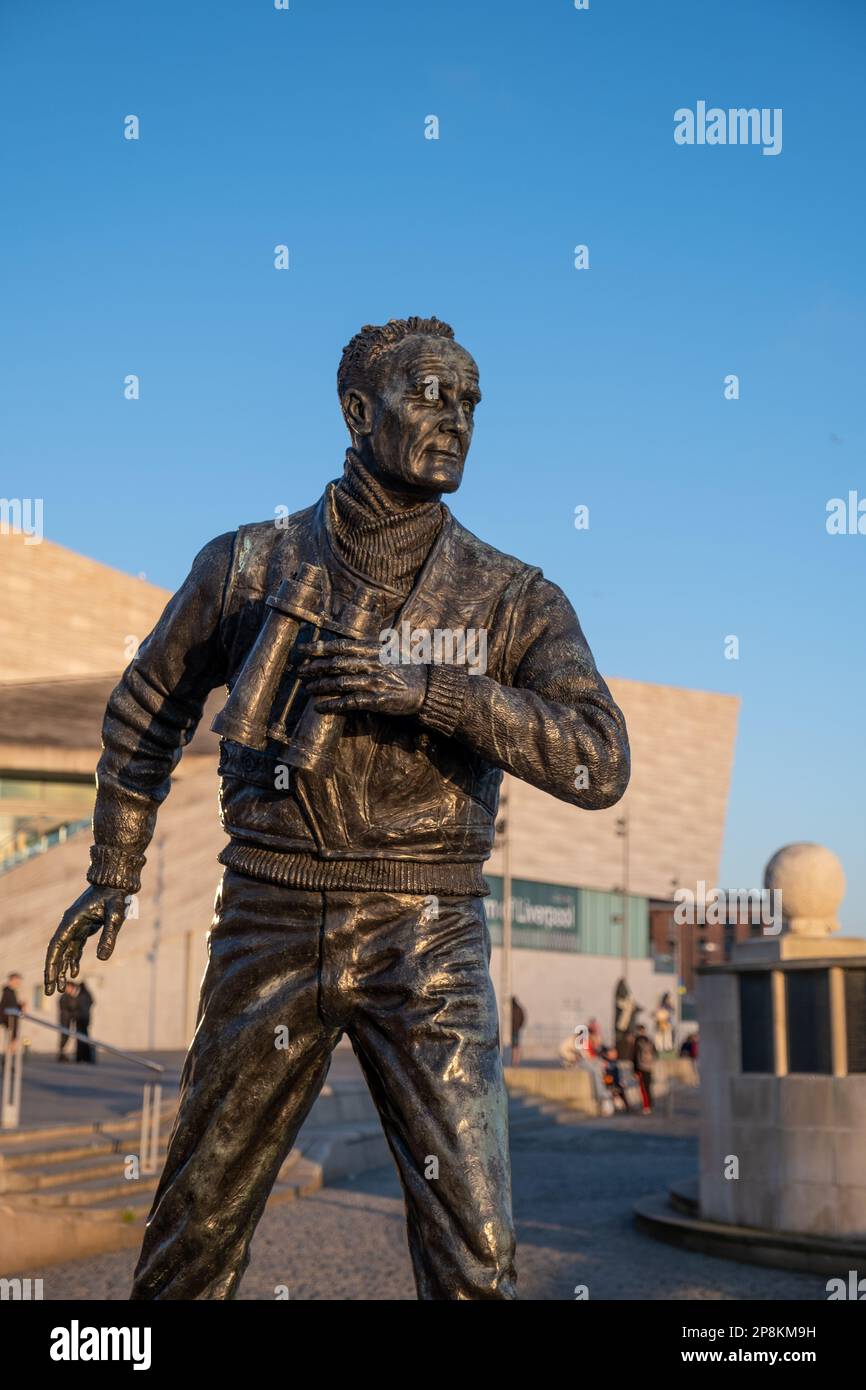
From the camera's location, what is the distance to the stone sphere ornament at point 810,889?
1166 cm

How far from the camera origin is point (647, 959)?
62.0 metres

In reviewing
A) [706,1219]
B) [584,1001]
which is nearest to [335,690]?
[706,1219]

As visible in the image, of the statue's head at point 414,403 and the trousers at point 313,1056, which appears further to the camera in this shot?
the statue's head at point 414,403

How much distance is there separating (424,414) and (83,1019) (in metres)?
23.8

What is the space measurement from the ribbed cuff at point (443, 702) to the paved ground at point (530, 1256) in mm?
4939

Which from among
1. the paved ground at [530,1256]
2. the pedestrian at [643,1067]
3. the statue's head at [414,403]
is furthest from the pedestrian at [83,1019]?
the statue's head at [414,403]

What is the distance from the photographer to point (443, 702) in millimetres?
3135

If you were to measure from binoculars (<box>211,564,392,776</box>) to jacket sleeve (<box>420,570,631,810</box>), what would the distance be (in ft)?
0.70

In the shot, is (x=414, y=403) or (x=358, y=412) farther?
(x=358, y=412)

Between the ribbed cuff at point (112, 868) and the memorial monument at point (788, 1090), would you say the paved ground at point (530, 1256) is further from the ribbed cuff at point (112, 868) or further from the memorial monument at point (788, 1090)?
the ribbed cuff at point (112, 868)

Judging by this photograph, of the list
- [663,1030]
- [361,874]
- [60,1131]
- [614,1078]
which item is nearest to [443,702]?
[361,874]

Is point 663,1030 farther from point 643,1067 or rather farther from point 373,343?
point 373,343
